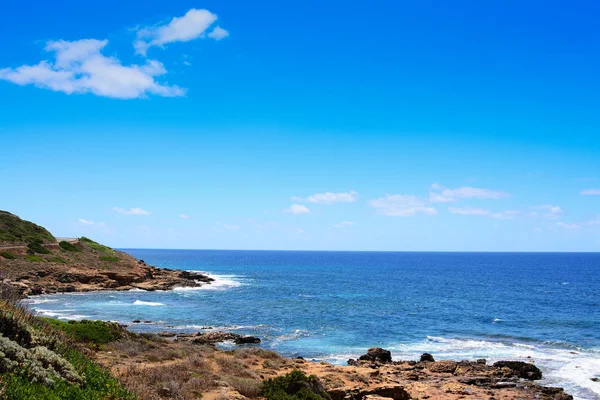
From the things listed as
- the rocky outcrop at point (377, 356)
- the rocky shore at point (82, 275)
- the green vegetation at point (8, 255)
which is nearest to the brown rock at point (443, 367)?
the rocky outcrop at point (377, 356)

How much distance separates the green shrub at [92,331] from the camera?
21.8 m

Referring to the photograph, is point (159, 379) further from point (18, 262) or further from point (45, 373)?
point (18, 262)

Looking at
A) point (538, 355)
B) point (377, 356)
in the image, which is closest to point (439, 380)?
point (377, 356)

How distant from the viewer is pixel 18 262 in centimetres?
6775

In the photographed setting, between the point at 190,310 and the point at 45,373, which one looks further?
the point at 190,310

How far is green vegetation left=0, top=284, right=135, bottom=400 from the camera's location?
890 cm

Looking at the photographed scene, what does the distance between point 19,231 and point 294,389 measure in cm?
8462

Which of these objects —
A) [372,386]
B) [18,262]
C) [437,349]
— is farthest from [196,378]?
[18,262]

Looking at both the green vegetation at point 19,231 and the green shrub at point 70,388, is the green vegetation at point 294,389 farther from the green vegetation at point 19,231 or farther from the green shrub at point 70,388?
the green vegetation at point 19,231

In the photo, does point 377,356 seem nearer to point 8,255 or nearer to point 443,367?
point 443,367

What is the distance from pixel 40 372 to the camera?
9.90 m

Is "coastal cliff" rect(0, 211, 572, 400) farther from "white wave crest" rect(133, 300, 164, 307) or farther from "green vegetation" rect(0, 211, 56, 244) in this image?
"green vegetation" rect(0, 211, 56, 244)

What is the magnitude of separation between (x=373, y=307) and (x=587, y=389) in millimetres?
36754

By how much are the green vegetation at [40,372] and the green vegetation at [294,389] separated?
6.85 meters
